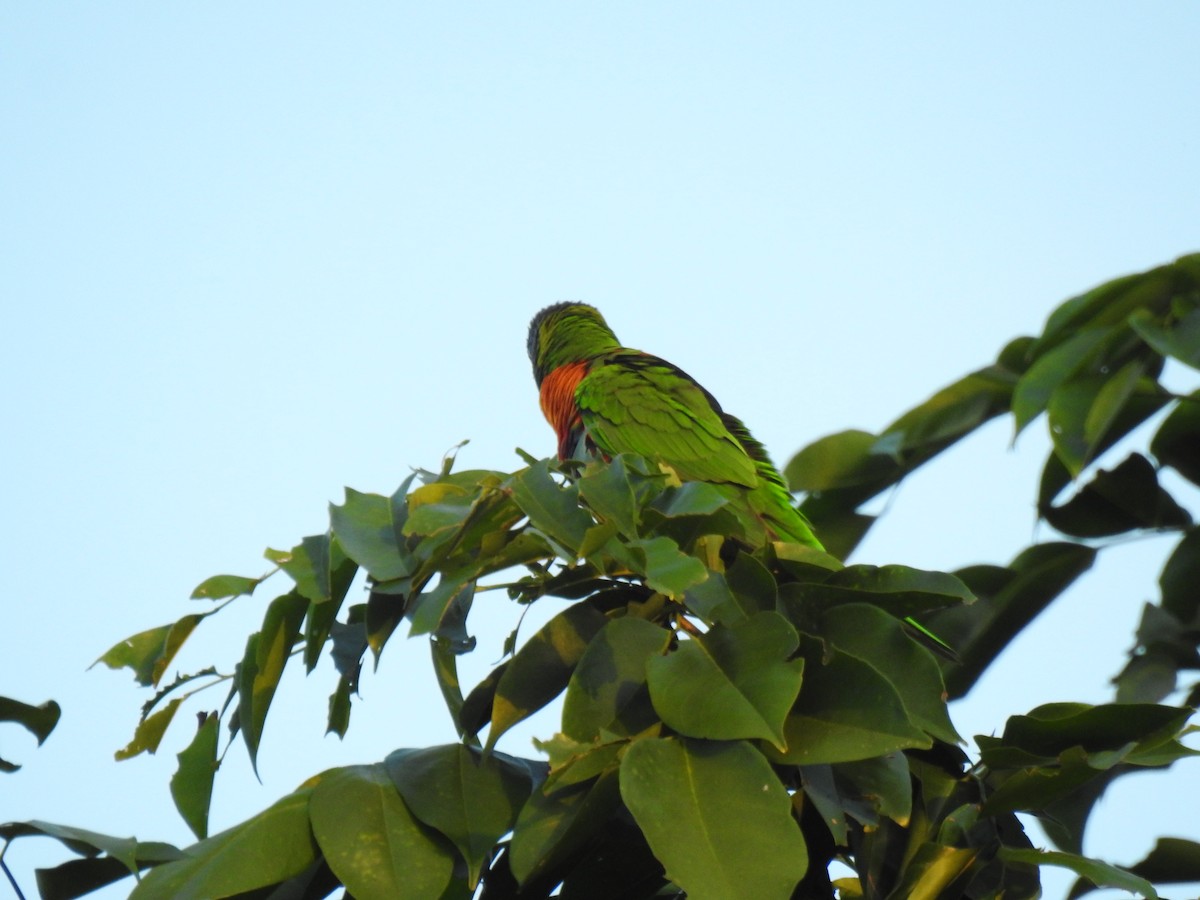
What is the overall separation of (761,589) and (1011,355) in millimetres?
1554

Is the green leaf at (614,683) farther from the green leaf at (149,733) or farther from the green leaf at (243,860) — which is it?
the green leaf at (149,733)

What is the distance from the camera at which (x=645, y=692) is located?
1354 mm

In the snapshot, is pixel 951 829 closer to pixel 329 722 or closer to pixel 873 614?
pixel 873 614

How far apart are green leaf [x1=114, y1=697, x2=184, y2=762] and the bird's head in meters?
3.25

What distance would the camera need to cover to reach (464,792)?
4.55 feet

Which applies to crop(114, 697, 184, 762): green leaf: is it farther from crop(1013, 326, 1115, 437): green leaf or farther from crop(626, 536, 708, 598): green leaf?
crop(1013, 326, 1115, 437): green leaf

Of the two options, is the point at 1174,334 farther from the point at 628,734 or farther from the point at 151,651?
the point at 151,651

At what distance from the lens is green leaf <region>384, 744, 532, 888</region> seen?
1.34 m

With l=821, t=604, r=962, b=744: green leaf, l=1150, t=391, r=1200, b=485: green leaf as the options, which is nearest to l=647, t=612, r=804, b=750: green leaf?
l=821, t=604, r=962, b=744: green leaf

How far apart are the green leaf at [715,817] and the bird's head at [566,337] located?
361cm

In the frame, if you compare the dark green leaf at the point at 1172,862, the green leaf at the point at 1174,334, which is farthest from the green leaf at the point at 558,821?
the green leaf at the point at 1174,334

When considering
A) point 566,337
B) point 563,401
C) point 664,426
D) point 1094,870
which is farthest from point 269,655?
point 566,337

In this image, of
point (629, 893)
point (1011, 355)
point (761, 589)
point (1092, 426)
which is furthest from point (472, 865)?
point (1011, 355)

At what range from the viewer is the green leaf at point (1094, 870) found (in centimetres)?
133
